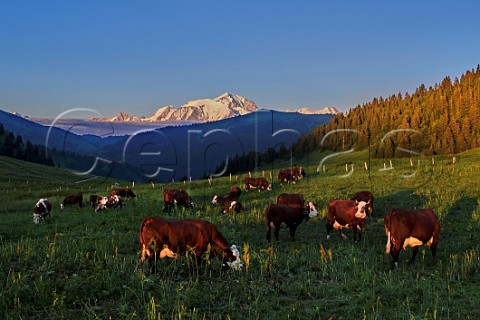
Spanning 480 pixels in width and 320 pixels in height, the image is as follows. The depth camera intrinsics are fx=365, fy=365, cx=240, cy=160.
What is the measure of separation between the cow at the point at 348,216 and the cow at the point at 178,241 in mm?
7312

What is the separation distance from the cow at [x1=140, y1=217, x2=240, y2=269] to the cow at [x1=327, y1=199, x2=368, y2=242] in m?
7.31

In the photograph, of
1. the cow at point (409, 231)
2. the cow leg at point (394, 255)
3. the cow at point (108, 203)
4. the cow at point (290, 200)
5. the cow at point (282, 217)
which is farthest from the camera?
the cow at point (108, 203)

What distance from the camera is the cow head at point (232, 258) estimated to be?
409 inches

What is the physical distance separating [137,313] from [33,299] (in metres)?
2.45

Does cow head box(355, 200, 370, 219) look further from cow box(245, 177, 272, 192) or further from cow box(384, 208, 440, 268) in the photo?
cow box(245, 177, 272, 192)

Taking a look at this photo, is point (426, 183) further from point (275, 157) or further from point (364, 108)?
point (364, 108)

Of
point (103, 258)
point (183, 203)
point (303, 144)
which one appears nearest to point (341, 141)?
point (303, 144)

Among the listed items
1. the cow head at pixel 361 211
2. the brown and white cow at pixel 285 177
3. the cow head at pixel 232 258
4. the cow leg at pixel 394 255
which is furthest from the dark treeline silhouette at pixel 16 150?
the cow leg at pixel 394 255

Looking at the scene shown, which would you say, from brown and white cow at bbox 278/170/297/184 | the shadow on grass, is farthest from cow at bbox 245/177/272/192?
the shadow on grass

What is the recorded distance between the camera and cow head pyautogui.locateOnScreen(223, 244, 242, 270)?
10.4 m

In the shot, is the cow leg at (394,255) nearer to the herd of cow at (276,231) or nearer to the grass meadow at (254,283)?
the herd of cow at (276,231)

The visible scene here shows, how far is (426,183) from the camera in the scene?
111 ft

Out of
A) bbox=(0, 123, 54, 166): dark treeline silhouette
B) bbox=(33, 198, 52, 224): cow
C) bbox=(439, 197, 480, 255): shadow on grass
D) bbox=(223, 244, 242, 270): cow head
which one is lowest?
A: bbox=(33, 198, 52, 224): cow

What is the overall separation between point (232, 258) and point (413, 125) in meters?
125
